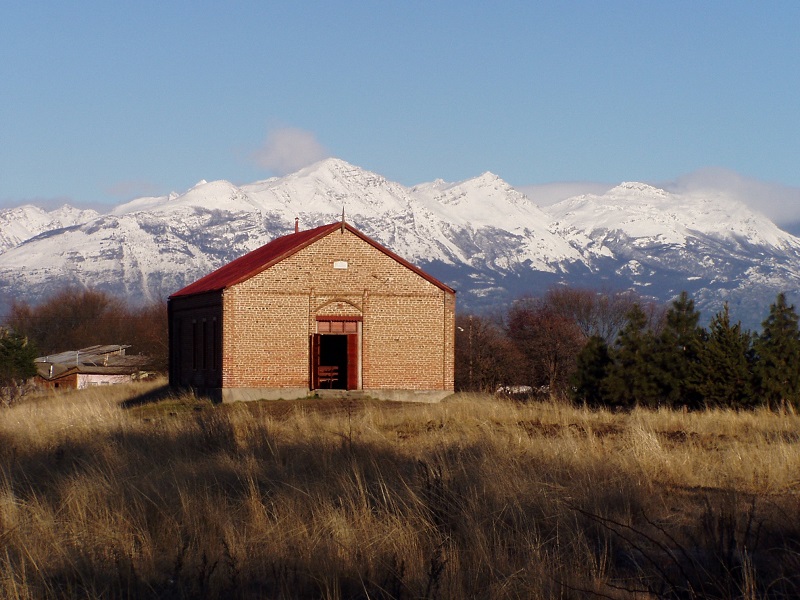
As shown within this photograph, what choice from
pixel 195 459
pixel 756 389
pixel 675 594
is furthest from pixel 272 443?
pixel 756 389

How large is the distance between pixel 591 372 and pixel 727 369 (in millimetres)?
4917

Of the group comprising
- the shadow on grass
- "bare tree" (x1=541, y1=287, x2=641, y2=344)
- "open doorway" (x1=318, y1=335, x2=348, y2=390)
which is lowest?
the shadow on grass

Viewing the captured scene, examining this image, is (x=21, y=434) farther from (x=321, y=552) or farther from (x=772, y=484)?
(x=772, y=484)

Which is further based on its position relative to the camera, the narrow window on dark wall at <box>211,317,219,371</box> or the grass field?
the narrow window on dark wall at <box>211,317,219,371</box>

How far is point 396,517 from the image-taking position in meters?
8.11

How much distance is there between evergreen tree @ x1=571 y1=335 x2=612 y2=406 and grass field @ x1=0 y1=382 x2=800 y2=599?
14612 millimetres

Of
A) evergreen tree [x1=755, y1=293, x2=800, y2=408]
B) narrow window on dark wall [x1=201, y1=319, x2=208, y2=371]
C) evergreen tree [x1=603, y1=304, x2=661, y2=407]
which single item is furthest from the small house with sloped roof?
evergreen tree [x1=755, y1=293, x2=800, y2=408]

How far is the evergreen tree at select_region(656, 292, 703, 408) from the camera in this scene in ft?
82.6

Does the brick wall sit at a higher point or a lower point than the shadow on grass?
higher

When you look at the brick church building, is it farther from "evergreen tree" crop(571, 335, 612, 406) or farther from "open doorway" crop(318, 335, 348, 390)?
"evergreen tree" crop(571, 335, 612, 406)

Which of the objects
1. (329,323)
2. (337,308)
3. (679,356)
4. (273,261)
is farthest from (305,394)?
(679,356)

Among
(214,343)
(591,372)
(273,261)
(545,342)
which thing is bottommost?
(545,342)

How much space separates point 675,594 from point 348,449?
6.16 meters

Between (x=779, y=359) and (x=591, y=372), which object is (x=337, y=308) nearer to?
(x=591, y=372)
